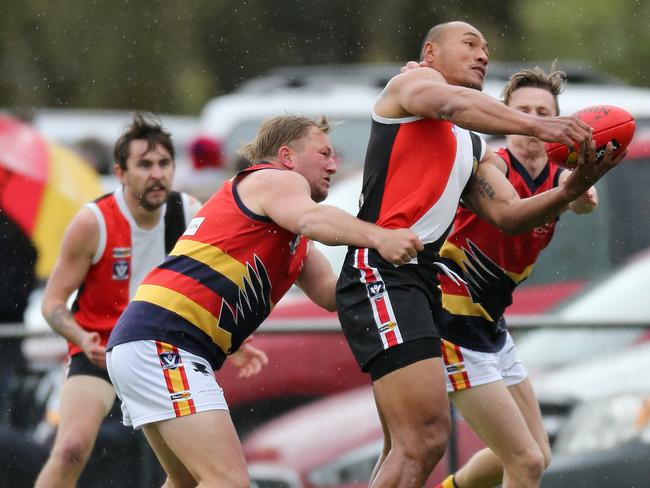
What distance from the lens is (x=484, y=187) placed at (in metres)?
6.97

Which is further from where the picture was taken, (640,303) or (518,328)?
A: (640,303)

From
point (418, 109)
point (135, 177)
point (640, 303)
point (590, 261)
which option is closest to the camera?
point (418, 109)

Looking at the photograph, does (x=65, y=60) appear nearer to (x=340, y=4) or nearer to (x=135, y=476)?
(x=340, y=4)

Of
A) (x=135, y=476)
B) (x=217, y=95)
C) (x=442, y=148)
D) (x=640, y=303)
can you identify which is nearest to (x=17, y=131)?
(x=135, y=476)

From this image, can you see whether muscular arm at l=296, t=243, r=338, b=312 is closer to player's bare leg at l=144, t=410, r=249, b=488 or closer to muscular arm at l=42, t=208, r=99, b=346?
player's bare leg at l=144, t=410, r=249, b=488

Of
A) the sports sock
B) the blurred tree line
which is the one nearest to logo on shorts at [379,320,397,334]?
the sports sock

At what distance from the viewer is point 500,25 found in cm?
2477

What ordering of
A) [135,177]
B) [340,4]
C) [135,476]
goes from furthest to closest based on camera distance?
[340,4] < [135,476] < [135,177]

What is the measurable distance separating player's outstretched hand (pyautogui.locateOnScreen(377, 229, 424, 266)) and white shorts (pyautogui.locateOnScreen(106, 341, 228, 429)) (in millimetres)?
1010

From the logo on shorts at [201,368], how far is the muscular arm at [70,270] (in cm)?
154

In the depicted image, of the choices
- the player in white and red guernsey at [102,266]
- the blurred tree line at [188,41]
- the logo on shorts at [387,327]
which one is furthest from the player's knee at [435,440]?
the blurred tree line at [188,41]

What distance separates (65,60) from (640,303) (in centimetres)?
2081

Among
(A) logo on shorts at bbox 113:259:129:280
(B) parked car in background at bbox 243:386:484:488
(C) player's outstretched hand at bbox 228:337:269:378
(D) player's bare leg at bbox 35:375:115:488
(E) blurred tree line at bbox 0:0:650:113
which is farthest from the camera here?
(E) blurred tree line at bbox 0:0:650:113

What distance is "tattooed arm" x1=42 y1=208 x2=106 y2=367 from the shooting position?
792cm
